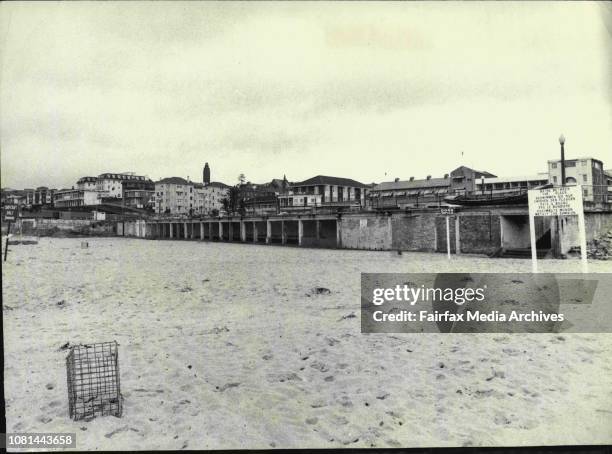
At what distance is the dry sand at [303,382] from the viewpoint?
2.83 metres

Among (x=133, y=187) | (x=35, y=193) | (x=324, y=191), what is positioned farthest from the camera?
(x=324, y=191)

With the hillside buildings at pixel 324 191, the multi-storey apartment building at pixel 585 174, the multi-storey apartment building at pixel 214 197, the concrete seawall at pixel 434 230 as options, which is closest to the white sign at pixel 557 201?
the multi-storey apartment building at pixel 585 174

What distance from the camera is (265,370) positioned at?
12.6 ft

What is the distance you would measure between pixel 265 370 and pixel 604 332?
3570 millimetres

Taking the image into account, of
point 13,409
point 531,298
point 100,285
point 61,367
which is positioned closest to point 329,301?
point 531,298

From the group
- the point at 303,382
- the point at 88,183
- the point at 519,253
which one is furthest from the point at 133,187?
the point at 519,253

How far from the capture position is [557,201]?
4770 millimetres

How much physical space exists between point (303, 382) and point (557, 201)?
3.60 meters

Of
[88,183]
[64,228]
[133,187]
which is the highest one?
[133,187]

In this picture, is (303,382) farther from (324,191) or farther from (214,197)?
(214,197)

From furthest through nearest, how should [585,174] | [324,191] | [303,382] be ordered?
[324,191]
[585,174]
[303,382]

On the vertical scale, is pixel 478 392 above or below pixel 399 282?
below

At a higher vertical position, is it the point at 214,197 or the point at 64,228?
the point at 214,197

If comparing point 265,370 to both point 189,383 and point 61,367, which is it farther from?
point 61,367
